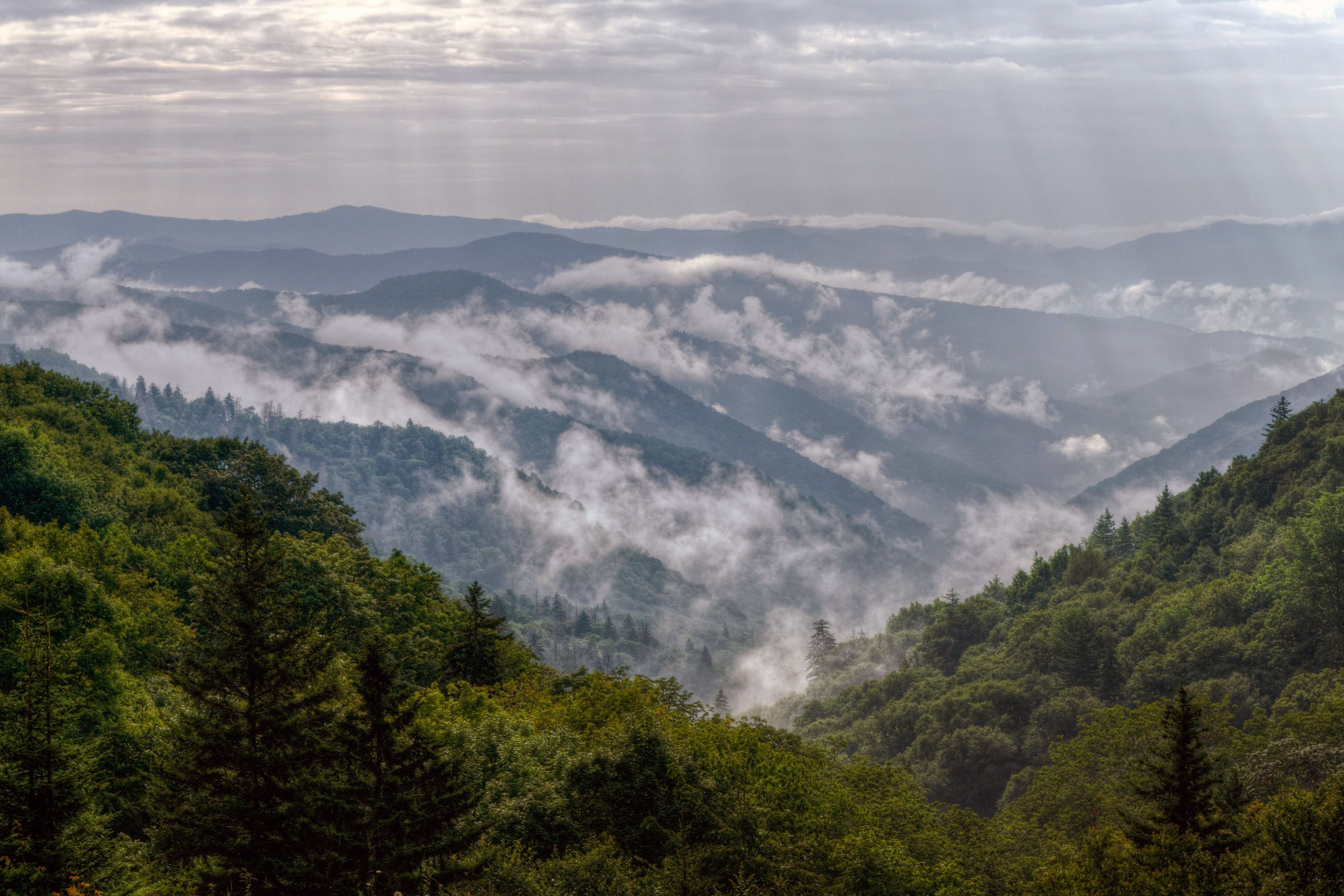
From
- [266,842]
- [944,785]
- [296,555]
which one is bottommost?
[944,785]

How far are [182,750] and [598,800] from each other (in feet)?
43.8

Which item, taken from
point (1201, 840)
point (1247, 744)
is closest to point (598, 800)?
point (1201, 840)

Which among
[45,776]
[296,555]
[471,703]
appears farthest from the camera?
[296,555]

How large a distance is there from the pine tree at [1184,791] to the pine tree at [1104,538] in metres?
139

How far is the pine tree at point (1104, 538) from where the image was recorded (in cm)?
18138

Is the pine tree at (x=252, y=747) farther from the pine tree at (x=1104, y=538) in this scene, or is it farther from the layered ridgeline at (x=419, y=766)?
the pine tree at (x=1104, y=538)

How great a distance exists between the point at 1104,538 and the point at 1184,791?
161662 millimetres

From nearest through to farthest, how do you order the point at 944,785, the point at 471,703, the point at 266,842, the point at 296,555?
the point at 266,842, the point at 471,703, the point at 296,555, the point at 944,785

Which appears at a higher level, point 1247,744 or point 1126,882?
point 1126,882

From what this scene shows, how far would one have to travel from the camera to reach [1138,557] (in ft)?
481

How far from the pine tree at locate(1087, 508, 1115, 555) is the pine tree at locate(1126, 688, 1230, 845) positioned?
138952 mm

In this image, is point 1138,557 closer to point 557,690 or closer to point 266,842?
point 557,690

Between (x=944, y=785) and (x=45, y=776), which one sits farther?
(x=944, y=785)

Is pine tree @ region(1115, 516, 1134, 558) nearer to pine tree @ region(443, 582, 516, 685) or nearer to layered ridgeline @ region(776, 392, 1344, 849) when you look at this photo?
layered ridgeline @ region(776, 392, 1344, 849)
